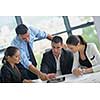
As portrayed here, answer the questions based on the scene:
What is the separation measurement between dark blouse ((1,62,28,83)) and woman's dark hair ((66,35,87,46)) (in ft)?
0.98

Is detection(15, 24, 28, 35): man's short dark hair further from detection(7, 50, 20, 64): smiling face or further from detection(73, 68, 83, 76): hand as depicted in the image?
detection(73, 68, 83, 76): hand

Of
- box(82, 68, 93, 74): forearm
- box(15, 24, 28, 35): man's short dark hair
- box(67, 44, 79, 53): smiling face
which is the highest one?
box(15, 24, 28, 35): man's short dark hair

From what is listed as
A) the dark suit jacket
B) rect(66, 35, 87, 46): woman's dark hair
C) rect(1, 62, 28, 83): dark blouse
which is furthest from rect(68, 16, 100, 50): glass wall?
rect(1, 62, 28, 83): dark blouse

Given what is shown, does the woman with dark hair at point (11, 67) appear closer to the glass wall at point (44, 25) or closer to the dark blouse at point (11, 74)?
the dark blouse at point (11, 74)

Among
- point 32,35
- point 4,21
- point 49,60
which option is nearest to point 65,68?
point 49,60

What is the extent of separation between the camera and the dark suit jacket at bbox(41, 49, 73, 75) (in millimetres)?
1876

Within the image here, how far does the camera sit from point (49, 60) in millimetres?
1888

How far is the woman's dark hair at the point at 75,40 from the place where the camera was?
1.86 metres

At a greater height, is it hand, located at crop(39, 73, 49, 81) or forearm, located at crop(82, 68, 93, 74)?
hand, located at crop(39, 73, 49, 81)

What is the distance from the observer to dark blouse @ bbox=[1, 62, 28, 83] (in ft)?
6.14

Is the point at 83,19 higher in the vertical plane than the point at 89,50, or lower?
higher
